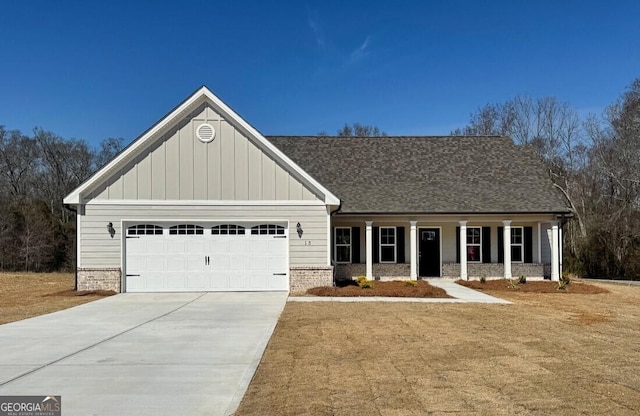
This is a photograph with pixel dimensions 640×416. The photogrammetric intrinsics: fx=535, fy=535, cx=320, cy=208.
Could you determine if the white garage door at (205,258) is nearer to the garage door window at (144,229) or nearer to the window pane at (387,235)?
the garage door window at (144,229)

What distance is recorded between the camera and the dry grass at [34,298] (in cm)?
1364

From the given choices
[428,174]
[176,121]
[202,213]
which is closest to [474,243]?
[428,174]

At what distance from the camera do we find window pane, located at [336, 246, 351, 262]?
72.1 ft

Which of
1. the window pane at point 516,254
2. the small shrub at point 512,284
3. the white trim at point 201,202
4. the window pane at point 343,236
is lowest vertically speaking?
the small shrub at point 512,284

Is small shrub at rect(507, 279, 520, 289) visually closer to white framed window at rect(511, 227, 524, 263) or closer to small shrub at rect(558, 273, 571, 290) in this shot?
small shrub at rect(558, 273, 571, 290)

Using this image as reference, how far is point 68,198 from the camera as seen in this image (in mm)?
17156

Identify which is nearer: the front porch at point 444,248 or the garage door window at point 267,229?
the garage door window at point 267,229

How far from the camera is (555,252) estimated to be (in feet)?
68.5

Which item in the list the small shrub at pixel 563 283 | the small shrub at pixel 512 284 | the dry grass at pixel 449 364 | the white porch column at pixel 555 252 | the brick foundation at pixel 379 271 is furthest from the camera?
the brick foundation at pixel 379 271

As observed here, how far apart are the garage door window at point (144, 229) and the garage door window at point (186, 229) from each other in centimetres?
44

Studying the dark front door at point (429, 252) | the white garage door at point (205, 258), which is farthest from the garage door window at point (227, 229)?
the dark front door at point (429, 252)

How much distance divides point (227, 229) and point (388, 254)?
7186mm

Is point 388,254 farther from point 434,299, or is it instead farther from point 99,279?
point 99,279

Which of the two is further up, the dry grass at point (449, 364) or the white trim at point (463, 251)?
the white trim at point (463, 251)
